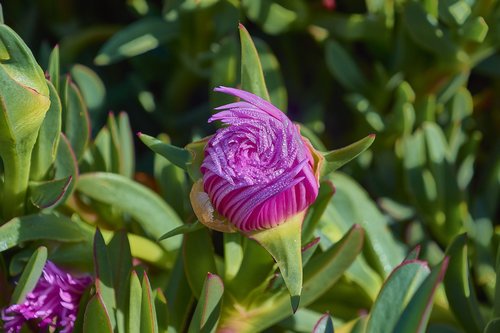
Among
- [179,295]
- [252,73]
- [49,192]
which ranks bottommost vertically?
[179,295]

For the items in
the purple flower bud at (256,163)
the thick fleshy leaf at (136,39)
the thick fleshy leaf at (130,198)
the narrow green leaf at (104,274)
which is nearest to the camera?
the purple flower bud at (256,163)

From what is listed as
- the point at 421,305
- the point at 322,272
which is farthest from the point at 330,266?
the point at 421,305

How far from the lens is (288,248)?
2.09ft

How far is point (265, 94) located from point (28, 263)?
26cm

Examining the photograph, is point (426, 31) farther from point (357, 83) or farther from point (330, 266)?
point (330, 266)

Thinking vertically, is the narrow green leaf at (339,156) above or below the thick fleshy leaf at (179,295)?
above

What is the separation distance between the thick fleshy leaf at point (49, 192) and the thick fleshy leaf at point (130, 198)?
66 millimetres

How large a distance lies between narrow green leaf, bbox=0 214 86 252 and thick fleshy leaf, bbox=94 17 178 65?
0.25 meters

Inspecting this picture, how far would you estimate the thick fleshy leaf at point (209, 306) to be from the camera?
69 cm

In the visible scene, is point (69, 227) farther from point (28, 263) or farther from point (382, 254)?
point (382, 254)

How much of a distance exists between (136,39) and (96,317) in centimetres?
41

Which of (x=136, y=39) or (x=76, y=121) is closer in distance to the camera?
(x=76, y=121)

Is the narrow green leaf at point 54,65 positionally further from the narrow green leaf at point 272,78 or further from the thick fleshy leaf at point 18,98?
the narrow green leaf at point 272,78

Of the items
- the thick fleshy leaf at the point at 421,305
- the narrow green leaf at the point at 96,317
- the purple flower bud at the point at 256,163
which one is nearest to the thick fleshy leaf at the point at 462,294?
the thick fleshy leaf at the point at 421,305
